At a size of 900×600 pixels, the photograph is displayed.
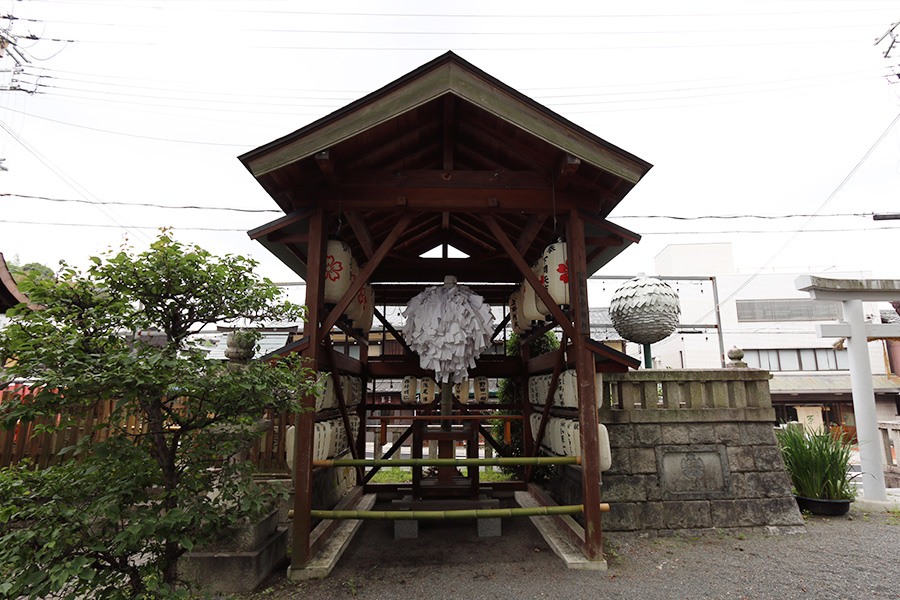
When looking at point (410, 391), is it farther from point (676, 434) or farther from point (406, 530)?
point (676, 434)

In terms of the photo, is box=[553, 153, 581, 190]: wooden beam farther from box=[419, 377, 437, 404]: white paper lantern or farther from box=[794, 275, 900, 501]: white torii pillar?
box=[794, 275, 900, 501]: white torii pillar

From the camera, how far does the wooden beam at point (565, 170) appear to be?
A: 467 centimetres

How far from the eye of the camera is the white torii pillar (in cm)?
735

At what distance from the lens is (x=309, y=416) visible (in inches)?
177

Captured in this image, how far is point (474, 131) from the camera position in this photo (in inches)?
205

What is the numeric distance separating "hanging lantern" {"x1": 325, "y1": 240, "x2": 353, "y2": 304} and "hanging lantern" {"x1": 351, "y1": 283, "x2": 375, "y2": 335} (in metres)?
0.87

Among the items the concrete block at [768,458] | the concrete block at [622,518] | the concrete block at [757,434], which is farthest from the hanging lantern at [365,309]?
the concrete block at [768,458]

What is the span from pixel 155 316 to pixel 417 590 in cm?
320

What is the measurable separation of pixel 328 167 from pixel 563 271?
2795mm

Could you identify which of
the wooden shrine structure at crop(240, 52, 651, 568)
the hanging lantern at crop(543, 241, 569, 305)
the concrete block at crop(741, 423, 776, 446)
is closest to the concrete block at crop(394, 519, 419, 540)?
the wooden shrine structure at crop(240, 52, 651, 568)

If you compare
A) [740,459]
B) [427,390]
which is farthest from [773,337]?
[427,390]

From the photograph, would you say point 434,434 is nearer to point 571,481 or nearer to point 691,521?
point 571,481

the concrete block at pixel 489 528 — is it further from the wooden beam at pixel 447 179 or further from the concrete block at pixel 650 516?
the wooden beam at pixel 447 179

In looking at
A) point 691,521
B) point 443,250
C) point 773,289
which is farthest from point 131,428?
point 773,289
